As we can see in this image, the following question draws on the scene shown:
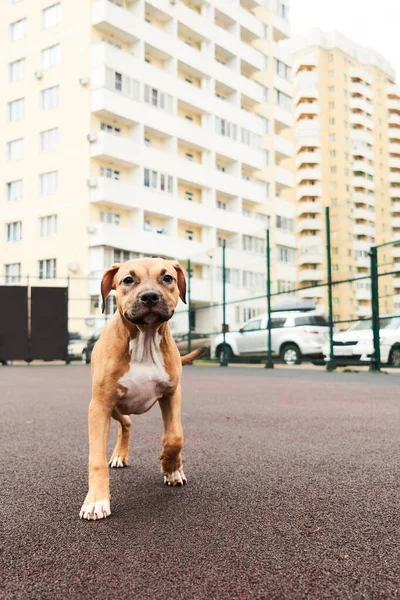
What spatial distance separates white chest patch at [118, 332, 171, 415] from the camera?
2.25 metres

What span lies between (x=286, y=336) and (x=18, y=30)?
2525 cm

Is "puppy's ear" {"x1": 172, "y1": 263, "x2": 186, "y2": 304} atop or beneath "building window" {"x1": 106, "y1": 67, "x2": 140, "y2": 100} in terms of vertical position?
beneath

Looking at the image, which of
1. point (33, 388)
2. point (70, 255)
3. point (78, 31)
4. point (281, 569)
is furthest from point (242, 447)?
point (78, 31)

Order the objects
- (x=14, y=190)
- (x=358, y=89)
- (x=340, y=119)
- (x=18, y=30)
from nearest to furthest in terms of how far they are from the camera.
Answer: (x=14, y=190)
(x=18, y=30)
(x=340, y=119)
(x=358, y=89)

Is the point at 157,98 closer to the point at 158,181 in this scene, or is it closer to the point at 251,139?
the point at 158,181

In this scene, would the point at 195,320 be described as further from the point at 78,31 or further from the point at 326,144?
the point at 326,144

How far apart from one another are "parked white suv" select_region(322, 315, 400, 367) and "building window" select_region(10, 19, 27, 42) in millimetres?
26440

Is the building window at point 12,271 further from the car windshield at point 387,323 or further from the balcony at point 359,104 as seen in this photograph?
the balcony at point 359,104

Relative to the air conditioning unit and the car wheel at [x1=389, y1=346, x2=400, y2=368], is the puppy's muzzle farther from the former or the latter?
the air conditioning unit

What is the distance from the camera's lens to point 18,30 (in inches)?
1200

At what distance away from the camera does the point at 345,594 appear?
4.38ft

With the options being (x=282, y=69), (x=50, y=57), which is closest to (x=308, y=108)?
(x=282, y=69)

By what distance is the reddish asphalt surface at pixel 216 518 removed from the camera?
1406 mm

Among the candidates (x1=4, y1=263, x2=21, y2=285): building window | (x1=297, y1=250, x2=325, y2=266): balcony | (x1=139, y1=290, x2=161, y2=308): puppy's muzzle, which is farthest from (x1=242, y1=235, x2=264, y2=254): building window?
(x1=4, y1=263, x2=21, y2=285): building window
